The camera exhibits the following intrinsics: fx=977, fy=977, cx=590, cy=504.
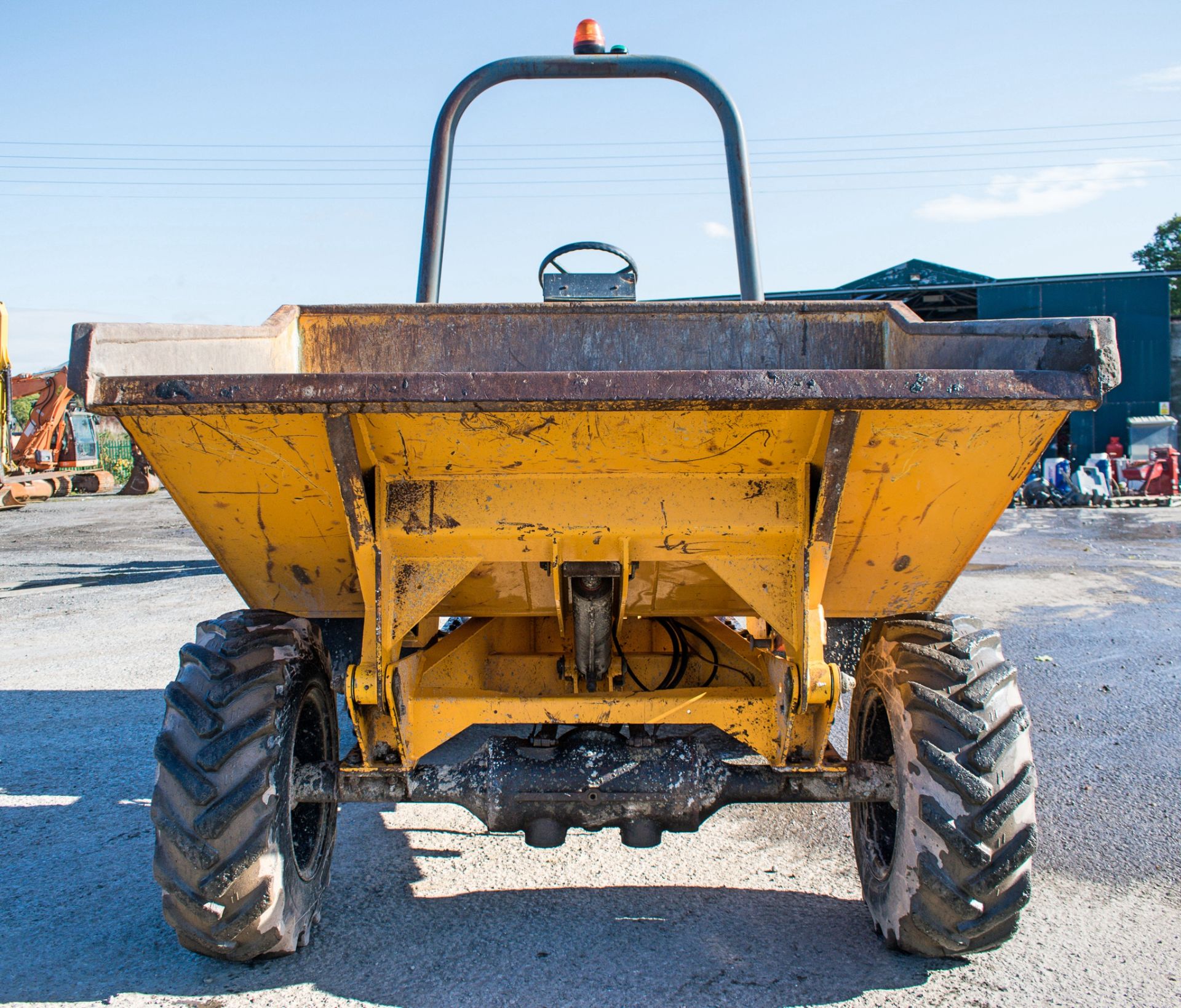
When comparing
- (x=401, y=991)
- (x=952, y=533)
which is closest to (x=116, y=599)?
(x=401, y=991)

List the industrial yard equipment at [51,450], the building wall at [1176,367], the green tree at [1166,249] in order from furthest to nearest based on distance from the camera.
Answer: the green tree at [1166,249] < the building wall at [1176,367] < the industrial yard equipment at [51,450]

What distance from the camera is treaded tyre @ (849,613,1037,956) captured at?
246 centimetres

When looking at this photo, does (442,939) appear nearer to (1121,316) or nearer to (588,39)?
(588,39)

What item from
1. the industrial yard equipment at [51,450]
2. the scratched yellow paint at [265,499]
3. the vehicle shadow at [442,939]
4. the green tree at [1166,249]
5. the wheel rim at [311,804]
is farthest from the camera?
the green tree at [1166,249]

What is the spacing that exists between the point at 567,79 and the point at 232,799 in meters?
3.38

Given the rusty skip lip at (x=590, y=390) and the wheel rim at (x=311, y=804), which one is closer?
the rusty skip lip at (x=590, y=390)

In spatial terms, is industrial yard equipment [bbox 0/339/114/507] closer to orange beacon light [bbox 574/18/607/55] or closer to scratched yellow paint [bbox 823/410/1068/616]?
orange beacon light [bbox 574/18/607/55]

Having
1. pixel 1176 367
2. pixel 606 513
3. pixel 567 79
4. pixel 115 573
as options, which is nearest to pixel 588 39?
pixel 567 79

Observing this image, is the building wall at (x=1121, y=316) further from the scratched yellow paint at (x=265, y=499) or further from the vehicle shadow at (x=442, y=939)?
the scratched yellow paint at (x=265, y=499)

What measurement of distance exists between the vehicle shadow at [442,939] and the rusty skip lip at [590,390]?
1553 millimetres

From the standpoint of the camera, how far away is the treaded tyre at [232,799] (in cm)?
246

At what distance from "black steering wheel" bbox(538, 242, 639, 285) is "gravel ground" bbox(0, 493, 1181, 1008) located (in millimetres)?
2445

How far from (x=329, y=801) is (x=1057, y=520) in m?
14.2

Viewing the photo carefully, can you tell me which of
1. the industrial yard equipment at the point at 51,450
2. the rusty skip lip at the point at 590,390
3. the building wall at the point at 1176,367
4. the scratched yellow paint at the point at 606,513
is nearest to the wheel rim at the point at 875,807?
the scratched yellow paint at the point at 606,513
